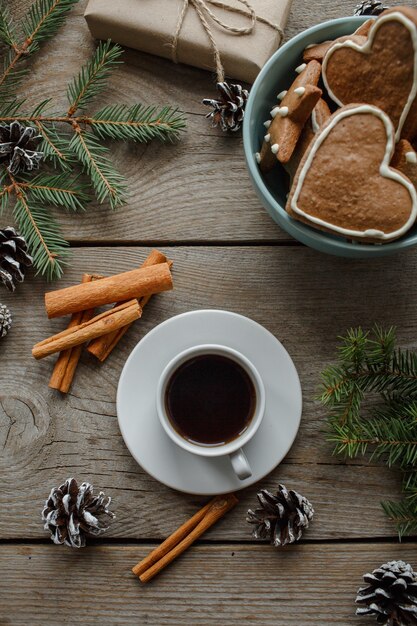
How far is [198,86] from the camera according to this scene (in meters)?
1.21

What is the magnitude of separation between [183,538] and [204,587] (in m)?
0.09

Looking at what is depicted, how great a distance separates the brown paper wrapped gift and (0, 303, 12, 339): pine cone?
531 millimetres

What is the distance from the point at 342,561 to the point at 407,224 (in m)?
0.60

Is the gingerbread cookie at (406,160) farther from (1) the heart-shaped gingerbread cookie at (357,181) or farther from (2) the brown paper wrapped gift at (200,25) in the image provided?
(2) the brown paper wrapped gift at (200,25)

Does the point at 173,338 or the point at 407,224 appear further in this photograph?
the point at 173,338

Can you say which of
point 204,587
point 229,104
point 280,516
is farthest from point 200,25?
point 204,587

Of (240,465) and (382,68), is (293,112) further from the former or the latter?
(240,465)

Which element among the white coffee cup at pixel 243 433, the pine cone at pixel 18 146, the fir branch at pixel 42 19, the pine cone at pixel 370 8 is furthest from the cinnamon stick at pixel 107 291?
the pine cone at pixel 370 8

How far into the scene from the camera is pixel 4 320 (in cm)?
118

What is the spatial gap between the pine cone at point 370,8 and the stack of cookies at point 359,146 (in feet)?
0.56

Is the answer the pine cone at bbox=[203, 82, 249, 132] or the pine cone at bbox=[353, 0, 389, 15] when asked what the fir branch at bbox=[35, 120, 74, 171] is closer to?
the pine cone at bbox=[203, 82, 249, 132]

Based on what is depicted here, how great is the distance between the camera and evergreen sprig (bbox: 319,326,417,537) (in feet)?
3.51

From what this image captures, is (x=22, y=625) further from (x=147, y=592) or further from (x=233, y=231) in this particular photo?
(x=233, y=231)

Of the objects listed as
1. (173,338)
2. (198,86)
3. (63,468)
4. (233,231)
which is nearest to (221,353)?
(173,338)
